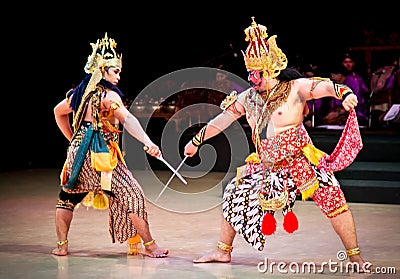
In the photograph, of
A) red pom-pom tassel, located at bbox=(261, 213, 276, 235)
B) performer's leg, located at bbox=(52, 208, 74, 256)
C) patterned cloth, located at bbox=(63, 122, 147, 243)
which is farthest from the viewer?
performer's leg, located at bbox=(52, 208, 74, 256)

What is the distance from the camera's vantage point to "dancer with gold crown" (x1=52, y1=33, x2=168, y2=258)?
189 inches

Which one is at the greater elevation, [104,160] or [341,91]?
[341,91]

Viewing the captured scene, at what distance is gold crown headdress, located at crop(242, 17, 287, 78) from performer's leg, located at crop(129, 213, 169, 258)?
109 centimetres

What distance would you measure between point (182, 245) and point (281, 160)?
42.9 inches

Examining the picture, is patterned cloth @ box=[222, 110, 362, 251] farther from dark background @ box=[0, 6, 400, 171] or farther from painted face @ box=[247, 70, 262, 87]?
dark background @ box=[0, 6, 400, 171]

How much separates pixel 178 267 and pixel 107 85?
1.11m

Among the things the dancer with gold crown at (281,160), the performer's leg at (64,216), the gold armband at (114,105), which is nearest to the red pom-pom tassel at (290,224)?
the dancer with gold crown at (281,160)

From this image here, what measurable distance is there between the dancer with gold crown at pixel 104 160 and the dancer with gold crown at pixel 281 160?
574 millimetres

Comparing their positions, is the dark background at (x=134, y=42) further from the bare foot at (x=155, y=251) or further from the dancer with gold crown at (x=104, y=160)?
the bare foot at (x=155, y=251)

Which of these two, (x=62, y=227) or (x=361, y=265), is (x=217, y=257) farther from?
(x=62, y=227)

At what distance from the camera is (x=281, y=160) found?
15.0 feet

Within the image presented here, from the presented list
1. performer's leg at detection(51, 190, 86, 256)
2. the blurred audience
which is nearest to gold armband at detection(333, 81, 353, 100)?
performer's leg at detection(51, 190, 86, 256)

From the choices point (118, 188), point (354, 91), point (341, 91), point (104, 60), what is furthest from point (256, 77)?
point (354, 91)

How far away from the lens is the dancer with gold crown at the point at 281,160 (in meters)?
4.50
